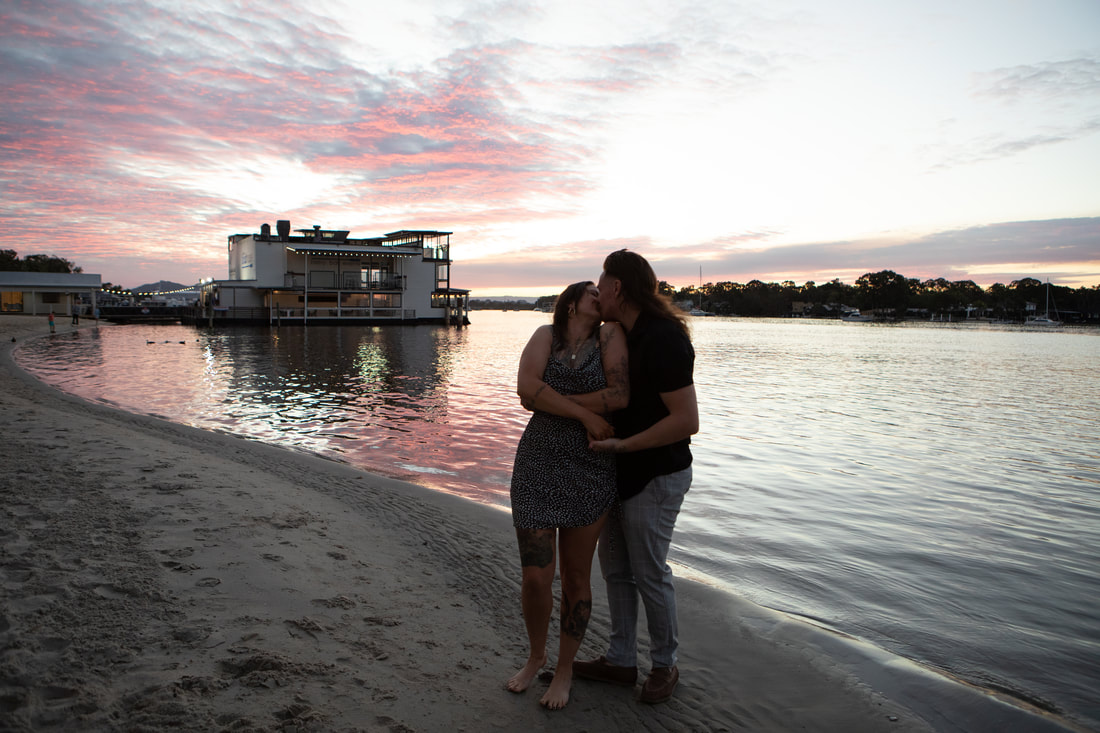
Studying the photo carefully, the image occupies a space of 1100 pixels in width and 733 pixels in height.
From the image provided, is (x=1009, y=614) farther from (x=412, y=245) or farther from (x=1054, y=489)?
(x=412, y=245)

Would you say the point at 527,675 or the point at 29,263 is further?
the point at 29,263

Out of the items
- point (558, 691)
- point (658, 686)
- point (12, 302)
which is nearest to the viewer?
point (558, 691)

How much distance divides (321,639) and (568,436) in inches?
77.9

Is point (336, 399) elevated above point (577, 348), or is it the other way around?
point (577, 348)

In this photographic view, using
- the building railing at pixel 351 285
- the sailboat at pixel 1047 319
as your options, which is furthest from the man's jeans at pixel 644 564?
the sailboat at pixel 1047 319

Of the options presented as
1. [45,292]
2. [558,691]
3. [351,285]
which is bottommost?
[558,691]

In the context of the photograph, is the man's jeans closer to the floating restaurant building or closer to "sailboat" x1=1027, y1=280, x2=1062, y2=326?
the floating restaurant building

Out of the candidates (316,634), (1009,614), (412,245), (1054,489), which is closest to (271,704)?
(316,634)

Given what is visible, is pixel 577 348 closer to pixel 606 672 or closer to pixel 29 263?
pixel 606 672

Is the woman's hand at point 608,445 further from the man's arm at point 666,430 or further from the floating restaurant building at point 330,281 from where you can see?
the floating restaurant building at point 330,281

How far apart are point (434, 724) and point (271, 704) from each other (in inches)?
30.2

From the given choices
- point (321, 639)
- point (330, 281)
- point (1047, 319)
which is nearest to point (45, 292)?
point (330, 281)

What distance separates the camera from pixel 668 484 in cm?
308

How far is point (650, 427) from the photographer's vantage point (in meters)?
3.00
